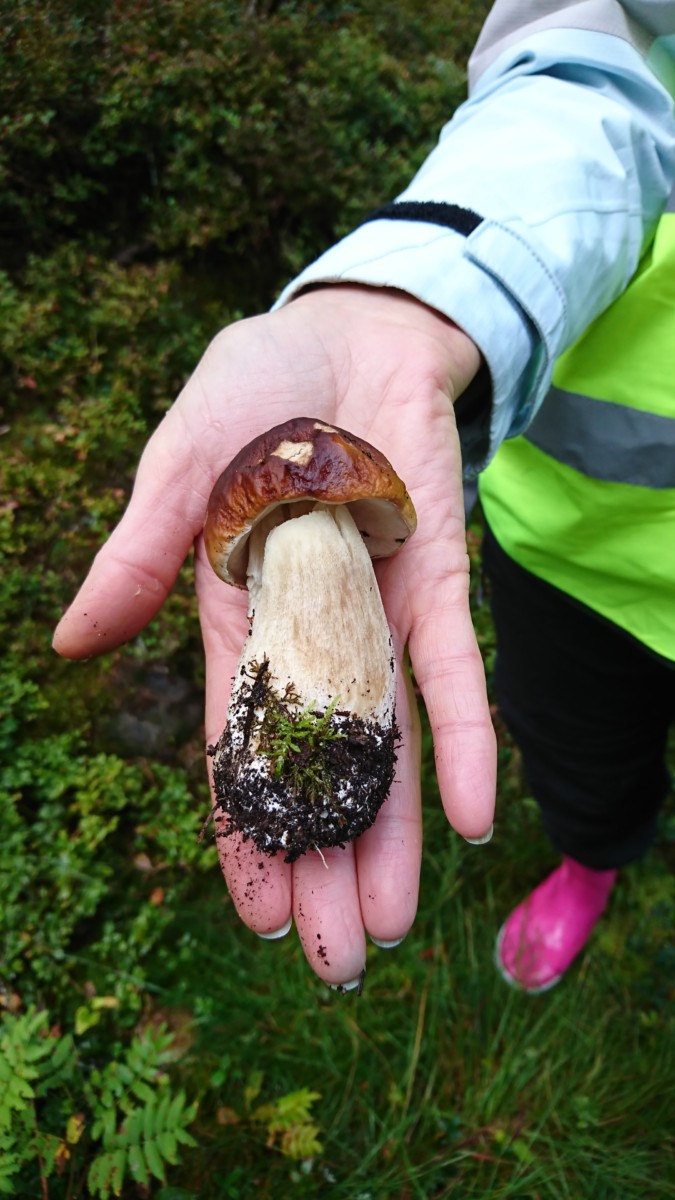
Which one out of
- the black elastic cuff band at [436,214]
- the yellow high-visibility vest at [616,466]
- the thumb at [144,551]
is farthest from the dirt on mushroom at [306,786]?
the black elastic cuff band at [436,214]

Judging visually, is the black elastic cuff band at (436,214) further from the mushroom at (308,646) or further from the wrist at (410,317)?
the mushroom at (308,646)

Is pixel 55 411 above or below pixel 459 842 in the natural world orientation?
above

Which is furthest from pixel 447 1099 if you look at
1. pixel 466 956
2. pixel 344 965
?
pixel 344 965

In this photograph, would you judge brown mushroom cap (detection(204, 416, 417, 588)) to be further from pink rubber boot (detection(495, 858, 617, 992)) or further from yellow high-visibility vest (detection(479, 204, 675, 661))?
pink rubber boot (detection(495, 858, 617, 992))

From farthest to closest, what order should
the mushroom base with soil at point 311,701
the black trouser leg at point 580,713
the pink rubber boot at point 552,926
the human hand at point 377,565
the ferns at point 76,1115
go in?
1. the pink rubber boot at point 552,926
2. the black trouser leg at point 580,713
3. the ferns at point 76,1115
4. the mushroom base with soil at point 311,701
5. the human hand at point 377,565

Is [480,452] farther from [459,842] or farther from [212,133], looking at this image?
[212,133]

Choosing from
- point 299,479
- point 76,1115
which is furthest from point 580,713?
point 76,1115

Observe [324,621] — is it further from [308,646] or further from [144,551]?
[144,551]
